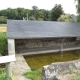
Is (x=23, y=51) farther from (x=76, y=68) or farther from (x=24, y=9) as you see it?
(x=24, y=9)

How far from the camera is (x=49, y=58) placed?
12.1 metres

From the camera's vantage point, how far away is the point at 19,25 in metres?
13.6

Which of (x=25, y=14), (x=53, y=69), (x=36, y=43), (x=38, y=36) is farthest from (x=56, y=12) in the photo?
(x=25, y=14)

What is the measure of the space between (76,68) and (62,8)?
105 ft

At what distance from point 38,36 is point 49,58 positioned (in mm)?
2142

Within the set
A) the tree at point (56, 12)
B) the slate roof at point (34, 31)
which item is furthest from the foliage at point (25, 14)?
the slate roof at point (34, 31)

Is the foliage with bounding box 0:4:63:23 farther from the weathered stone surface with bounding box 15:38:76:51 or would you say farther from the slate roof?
the slate roof

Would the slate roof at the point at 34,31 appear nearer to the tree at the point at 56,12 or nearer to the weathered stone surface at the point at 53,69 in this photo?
the weathered stone surface at the point at 53,69

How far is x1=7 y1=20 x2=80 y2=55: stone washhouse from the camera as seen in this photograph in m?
12.0

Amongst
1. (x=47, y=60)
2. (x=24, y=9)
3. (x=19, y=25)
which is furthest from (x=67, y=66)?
(x=24, y=9)

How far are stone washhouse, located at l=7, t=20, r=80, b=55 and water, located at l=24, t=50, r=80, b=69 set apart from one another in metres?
0.69

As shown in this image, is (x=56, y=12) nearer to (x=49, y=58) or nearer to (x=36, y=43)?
(x=36, y=43)

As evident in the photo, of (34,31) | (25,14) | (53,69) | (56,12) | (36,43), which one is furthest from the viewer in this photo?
(25,14)

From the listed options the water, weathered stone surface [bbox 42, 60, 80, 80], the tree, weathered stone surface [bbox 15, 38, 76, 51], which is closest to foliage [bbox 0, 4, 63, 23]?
the tree
